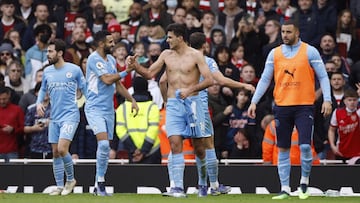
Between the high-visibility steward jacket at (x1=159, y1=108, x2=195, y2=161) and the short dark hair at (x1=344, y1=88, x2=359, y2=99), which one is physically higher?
the short dark hair at (x1=344, y1=88, x2=359, y2=99)

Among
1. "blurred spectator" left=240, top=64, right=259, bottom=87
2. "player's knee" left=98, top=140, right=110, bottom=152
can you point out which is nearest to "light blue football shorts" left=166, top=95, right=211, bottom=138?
"player's knee" left=98, top=140, right=110, bottom=152

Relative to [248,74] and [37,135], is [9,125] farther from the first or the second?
[248,74]

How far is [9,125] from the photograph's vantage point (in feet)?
72.8

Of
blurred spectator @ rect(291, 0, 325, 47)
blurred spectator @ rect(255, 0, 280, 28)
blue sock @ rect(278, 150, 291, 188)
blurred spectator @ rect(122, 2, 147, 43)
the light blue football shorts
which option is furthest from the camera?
blurred spectator @ rect(122, 2, 147, 43)

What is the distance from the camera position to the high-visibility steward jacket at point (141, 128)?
69.9 feet

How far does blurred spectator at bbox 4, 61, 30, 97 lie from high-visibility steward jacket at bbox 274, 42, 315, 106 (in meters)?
7.53

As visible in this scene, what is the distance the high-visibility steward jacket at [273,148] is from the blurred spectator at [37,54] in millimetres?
5566

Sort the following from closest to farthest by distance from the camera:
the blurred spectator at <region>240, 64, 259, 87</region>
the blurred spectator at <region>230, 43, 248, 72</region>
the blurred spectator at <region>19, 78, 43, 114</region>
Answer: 1. the blurred spectator at <region>19, 78, 43, 114</region>
2. the blurred spectator at <region>240, 64, 259, 87</region>
3. the blurred spectator at <region>230, 43, 248, 72</region>

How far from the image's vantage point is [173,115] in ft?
57.9

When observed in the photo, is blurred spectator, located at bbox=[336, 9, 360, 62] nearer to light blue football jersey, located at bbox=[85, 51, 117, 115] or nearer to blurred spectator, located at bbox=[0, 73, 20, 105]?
blurred spectator, located at bbox=[0, 73, 20, 105]

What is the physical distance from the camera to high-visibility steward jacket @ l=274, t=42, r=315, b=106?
17766 mm

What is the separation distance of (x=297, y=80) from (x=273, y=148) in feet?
11.0

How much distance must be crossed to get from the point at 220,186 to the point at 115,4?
27.0 ft

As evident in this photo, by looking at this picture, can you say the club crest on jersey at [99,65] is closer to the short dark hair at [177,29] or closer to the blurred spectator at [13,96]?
the short dark hair at [177,29]
